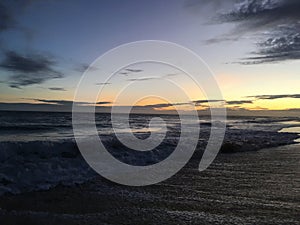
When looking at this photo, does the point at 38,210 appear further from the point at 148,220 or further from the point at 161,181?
the point at 161,181

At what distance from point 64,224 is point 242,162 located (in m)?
8.50

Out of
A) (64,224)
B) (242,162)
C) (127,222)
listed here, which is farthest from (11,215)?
(242,162)

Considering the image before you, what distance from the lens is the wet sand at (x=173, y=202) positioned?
19.2 ft

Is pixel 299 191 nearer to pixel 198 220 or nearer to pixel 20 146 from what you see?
pixel 198 220

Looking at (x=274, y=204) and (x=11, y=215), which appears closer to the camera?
(x=11, y=215)

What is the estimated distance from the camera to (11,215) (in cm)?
613

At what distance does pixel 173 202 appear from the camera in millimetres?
6941

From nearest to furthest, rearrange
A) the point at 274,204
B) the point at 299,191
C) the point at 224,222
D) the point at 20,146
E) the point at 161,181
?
1. the point at 224,222
2. the point at 274,204
3. the point at 299,191
4. the point at 161,181
5. the point at 20,146

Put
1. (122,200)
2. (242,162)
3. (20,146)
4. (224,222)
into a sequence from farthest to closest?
(20,146) → (242,162) → (122,200) → (224,222)

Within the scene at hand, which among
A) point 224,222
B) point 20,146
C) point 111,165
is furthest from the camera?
point 20,146

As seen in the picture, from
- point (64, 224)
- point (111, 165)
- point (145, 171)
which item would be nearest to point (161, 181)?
point (145, 171)

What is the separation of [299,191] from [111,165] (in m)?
6.27

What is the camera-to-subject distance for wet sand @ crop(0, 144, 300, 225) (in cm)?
586

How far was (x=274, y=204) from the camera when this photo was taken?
6676 millimetres
